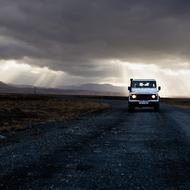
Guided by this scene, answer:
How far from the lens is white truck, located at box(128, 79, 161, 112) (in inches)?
1385

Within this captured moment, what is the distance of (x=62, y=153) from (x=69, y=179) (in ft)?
11.0

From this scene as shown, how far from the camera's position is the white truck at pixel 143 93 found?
Result: 35188 mm

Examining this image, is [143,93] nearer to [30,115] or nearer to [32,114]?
[32,114]

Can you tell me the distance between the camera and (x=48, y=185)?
677 cm

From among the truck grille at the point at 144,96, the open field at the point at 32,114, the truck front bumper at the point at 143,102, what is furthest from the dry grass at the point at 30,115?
the truck grille at the point at 144,96

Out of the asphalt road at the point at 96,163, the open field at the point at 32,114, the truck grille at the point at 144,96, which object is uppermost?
the truck grille at the point at 144,96

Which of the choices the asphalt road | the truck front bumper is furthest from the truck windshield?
the asphalt road

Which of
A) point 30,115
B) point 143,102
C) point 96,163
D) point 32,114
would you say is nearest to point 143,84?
point 143,102

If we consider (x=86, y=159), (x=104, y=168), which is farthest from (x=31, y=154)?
(x=104, y=168)

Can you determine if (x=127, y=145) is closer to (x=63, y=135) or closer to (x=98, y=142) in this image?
(x=98, y=142)

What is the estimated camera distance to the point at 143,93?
3512 centimetres

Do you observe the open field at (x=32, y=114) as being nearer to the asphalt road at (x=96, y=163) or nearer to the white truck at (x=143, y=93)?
the white truck at (x=143, y=93)

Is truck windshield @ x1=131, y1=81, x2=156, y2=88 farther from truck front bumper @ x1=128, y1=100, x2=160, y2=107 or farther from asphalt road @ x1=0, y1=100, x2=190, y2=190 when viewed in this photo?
asphalt road @ x1=0, y1=100, x2=190, y2=190

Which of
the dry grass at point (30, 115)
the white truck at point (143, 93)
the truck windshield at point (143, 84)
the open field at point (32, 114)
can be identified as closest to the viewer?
the dry grass at point (30, 115)
